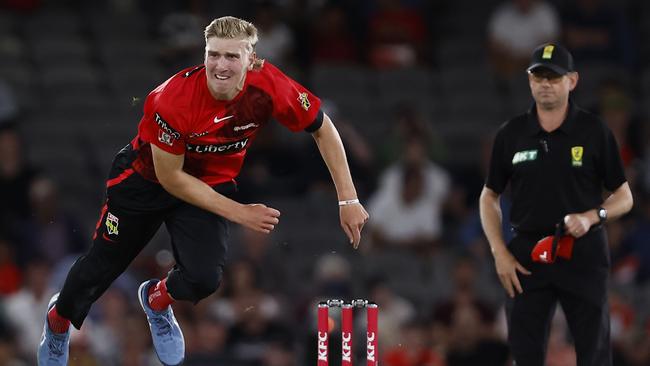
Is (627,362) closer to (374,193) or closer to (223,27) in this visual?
(374,193)

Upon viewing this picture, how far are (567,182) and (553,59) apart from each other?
2.24ft

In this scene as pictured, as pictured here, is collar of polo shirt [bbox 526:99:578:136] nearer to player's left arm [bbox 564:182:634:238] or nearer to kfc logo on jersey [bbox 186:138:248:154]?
player's left arm [bbox 564:182:634:238]

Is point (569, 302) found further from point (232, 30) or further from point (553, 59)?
point (232, 30)

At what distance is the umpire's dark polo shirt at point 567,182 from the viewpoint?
7.90 m

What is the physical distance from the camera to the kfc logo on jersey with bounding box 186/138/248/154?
7.55 m

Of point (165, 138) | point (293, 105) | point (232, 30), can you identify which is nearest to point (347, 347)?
point (293, 105)

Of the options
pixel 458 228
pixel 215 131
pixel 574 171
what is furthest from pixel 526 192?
pixel 458 228

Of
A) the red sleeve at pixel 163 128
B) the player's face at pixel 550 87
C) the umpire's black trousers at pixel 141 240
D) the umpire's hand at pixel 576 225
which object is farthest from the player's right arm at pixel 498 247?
the red sleeve at pixel 163 128

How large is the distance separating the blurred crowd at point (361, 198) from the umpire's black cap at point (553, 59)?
8.06 ft

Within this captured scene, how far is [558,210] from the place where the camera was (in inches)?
312

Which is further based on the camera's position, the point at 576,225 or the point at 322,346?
the point at 576,225

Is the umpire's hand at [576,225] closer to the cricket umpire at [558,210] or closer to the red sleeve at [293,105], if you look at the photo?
the cricket umpire at [558,210]

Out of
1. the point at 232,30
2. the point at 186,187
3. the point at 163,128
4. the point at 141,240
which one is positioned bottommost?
the point at 141,240

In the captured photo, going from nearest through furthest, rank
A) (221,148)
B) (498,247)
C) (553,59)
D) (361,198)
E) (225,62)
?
(225,62), (221,148), (553,59), (498,247), (361,198)
